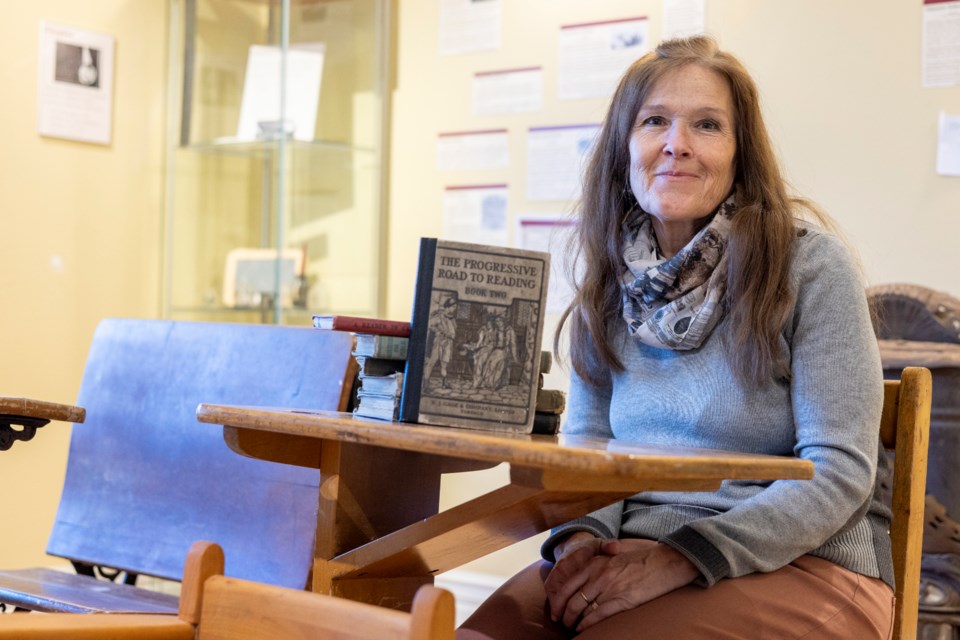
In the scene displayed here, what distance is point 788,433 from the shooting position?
172 centimetres

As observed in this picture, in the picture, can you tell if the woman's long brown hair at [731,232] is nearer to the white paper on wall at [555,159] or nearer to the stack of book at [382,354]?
the stack of book at [382,354]

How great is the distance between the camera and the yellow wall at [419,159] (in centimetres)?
320

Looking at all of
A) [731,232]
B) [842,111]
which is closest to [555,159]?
[842,111]

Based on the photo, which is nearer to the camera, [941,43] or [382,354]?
[382,354]

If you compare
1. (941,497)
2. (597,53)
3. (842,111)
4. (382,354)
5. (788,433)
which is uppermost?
(597,53)

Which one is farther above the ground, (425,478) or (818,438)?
(818,438)

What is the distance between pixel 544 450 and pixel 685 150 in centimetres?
82

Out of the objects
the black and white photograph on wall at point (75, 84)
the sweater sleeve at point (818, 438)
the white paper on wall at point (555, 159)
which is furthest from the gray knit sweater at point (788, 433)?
the black and white photograph on wall at point (75, 84)

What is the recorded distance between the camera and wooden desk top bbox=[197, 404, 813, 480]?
116cm

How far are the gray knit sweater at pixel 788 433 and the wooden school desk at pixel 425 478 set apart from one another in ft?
0.56

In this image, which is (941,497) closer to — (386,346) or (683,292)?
(683,292)

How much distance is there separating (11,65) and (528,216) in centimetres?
174

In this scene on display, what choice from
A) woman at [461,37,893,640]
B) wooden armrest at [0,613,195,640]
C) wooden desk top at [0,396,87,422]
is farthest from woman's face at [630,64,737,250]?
wooden desk top at [0,396,87,422]

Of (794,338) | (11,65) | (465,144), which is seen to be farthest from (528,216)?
(794,338)
